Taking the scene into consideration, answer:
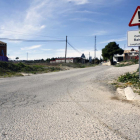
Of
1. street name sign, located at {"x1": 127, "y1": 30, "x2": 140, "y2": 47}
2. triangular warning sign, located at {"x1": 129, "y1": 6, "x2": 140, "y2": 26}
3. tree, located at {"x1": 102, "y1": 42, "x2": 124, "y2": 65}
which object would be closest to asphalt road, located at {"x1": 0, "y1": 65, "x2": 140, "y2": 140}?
street name sign, located at {"x1": 127, "y1": 30, "x2": 140, "y2": 47}

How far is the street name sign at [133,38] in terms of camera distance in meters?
7.44

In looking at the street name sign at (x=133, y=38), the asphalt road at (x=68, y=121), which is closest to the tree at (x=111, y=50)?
the street name sign at (x=133, y=38)

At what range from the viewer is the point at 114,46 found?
230 ft

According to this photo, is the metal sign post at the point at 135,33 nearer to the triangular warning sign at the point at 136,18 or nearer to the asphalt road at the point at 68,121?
the triangular warning sign at the point at 136,18

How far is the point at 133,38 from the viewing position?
7516 mm

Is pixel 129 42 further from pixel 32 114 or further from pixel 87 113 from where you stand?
pixel 32 114

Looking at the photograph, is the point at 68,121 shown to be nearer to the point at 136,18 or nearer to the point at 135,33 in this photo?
the point at 135,33

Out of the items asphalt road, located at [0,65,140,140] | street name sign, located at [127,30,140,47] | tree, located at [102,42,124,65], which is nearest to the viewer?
asphalt road, located at [0,65,140,140]

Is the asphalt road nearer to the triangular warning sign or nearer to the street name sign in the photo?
the street name sign

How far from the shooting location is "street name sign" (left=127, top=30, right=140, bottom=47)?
7439mm

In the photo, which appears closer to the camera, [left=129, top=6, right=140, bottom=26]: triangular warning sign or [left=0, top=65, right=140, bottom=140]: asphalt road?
[left=0, top=65, right=140, bottom=140]: asphalt road

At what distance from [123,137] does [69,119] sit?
1.39 metres

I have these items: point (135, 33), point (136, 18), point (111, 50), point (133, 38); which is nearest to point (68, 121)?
point (133, 38)

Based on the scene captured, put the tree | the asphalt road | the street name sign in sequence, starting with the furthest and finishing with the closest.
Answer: the tree
the street name sign
the asphalt road
